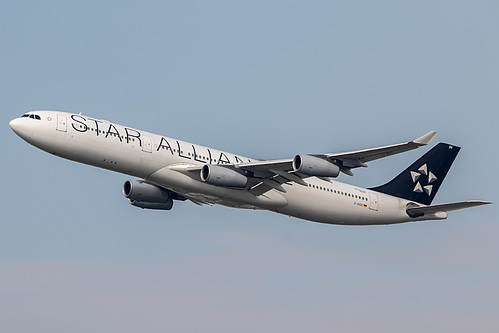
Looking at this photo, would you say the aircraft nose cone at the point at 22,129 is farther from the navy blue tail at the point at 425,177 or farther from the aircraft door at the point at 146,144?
the navy blue tail at the point at 425,177

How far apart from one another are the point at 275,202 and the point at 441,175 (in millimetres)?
15739

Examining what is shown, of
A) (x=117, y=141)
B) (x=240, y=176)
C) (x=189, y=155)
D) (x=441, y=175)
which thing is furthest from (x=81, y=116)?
(x=441, y=175)

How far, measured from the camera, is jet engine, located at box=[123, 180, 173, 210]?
63031mm

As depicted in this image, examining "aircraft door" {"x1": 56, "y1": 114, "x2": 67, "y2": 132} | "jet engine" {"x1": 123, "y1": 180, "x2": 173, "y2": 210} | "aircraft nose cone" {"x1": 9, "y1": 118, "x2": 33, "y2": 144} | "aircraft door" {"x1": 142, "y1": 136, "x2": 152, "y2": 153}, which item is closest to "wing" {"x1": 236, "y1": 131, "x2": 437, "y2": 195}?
"aircraft door" {"x1": 142, "y1": 136, "x2": 152, "y2": 153}

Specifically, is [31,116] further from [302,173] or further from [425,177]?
[425,177]

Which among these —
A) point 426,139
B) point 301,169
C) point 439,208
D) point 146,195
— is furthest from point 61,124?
point 439,208

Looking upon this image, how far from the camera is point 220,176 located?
183ft

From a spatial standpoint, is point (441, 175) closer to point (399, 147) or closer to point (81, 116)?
point (399, 147)

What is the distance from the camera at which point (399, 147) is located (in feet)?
171

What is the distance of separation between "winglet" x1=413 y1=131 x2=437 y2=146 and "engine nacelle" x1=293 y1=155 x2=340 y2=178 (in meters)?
6.32

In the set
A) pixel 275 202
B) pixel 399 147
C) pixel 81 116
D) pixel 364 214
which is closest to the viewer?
pixel 399 147

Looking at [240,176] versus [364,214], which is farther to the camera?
[364,214]

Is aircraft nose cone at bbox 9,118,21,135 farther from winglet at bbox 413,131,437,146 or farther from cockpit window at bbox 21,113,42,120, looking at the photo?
winglet at bbox 413,131,437,146

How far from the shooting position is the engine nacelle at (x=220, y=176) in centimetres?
5544
